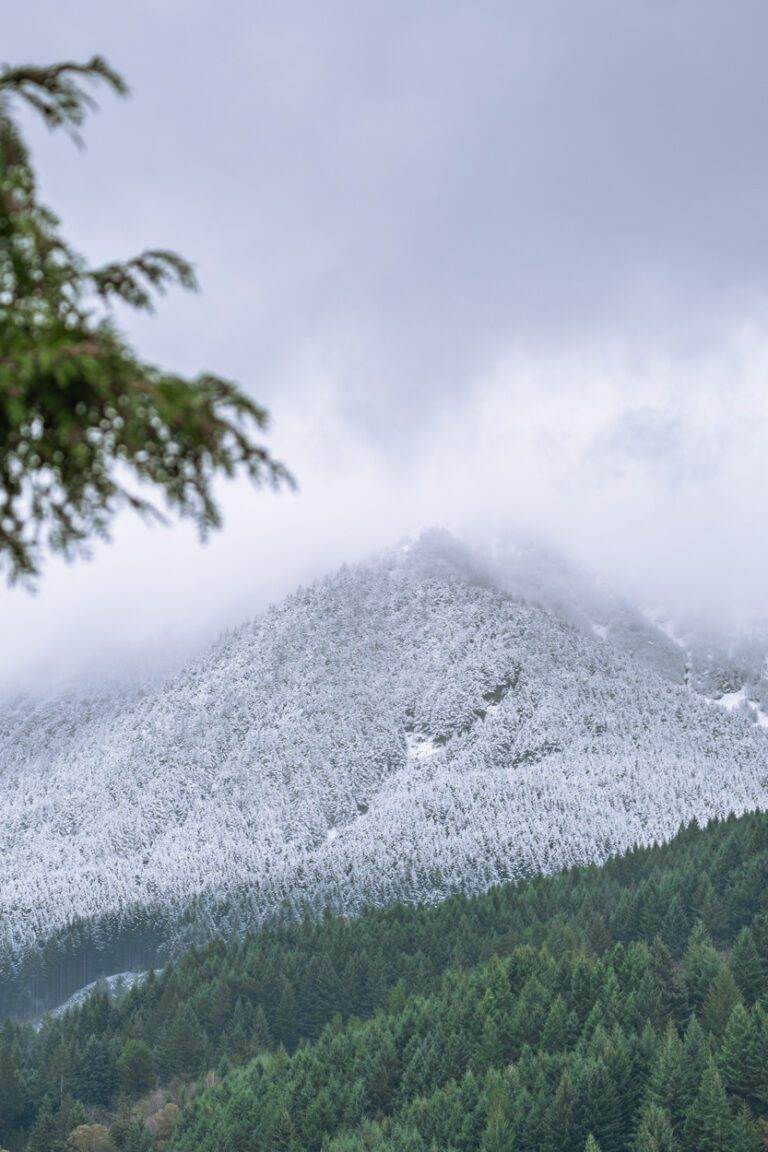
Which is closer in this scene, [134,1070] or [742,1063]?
[742,1063]

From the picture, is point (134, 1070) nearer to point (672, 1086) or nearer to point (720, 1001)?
point (720, 1001)

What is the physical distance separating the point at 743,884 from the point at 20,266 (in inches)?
5464

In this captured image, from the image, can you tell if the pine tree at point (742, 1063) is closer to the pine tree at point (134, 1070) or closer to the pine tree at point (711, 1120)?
the pine tree at point (711, 1120)

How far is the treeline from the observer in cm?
7706

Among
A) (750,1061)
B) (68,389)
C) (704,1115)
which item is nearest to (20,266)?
(68,389)

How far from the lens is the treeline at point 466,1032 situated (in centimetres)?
7706

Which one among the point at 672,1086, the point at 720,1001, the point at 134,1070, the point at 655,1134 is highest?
the point at 134,1070

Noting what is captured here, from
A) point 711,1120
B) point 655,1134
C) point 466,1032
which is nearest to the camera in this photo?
point 711,1120

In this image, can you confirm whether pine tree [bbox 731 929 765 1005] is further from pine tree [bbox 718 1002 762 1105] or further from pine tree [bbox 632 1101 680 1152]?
pine tree [bbox 632 1101 680 1152]

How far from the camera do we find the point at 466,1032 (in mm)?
95812

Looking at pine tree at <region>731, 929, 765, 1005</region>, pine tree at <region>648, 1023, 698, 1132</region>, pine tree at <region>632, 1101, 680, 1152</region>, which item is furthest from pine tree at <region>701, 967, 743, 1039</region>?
pine tree at <region>632, 1101, 680, 1152</region>

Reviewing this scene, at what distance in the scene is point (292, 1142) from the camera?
3273 inches

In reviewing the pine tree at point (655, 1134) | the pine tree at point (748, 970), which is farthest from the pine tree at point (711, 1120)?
the pine tree at point (748, 970)

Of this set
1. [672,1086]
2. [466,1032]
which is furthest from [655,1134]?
[466,1032]
